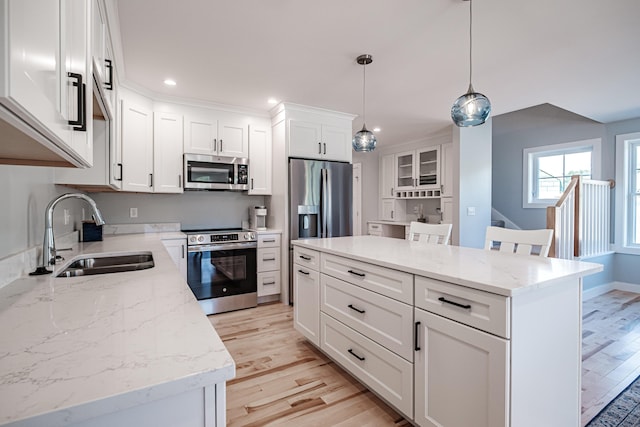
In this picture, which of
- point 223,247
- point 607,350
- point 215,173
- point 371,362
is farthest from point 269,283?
point 607,350

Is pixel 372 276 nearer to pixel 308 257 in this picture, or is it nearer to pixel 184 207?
pixel 308 257

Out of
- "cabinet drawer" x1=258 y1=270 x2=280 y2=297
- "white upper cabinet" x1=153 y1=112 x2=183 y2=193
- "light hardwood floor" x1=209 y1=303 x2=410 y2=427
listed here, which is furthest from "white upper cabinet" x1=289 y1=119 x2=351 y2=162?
"light hardwood floor" x1=209 y1=303 x2=410 y2=427

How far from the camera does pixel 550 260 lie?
1.68 m

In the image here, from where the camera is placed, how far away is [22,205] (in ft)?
4.58

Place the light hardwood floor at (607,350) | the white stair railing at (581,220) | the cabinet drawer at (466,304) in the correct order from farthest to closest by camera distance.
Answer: the white stair railing at (581,220), the light hardwood floor at (607,350), the cabinet drawer at (466,304)

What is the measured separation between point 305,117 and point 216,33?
5.65 feet

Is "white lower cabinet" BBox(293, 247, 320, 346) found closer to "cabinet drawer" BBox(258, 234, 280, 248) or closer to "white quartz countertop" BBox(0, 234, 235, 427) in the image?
"cabinet drawer" BBox(258, 234, 280, 248)

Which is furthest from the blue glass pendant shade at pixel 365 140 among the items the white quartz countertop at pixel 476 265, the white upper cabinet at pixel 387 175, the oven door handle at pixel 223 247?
the white upper cabinet at pixel 387 175

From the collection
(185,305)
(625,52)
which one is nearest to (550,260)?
(185,305)

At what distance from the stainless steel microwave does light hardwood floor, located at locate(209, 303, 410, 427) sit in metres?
1.69

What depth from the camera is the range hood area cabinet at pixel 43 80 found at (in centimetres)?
46

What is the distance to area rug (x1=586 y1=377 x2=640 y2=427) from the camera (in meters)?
1.73

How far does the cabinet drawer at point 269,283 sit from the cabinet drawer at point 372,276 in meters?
1.66

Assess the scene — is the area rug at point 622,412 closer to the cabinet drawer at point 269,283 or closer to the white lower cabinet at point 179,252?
the cabinet drawer at point 269,283
